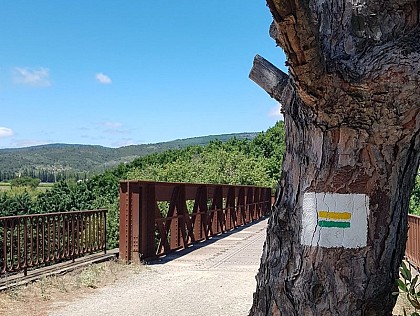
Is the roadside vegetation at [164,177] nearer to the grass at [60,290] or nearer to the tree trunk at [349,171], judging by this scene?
the grass at [60,290]

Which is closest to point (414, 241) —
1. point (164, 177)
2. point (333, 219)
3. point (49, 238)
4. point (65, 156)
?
point (49, 238)

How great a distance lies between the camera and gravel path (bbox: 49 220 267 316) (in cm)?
728

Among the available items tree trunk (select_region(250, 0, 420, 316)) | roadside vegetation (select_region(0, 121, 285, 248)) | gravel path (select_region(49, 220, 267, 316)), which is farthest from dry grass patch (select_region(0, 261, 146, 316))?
roadside vegetation (select_region(0, 121, 285, 248))

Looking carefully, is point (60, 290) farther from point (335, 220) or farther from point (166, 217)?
point (335, 220)

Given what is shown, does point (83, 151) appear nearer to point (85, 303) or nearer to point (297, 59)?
point (85, 303)

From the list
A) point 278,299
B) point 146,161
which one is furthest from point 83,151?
point 278,299

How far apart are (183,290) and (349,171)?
617cm

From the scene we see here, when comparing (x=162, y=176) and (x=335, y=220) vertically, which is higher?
(x=162, y=176)

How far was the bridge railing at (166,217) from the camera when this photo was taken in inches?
419

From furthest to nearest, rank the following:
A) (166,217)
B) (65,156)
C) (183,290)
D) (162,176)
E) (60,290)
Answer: (65,156) < (162,176) < (166,217) < (183,290) < (60,290)

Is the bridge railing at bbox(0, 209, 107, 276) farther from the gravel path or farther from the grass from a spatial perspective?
the gravel path

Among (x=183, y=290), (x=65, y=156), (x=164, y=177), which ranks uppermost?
(x=65, y=156)

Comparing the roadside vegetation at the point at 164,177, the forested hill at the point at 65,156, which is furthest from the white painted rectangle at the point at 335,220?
the forested hill at the point at 65,156

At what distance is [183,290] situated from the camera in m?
8.51
